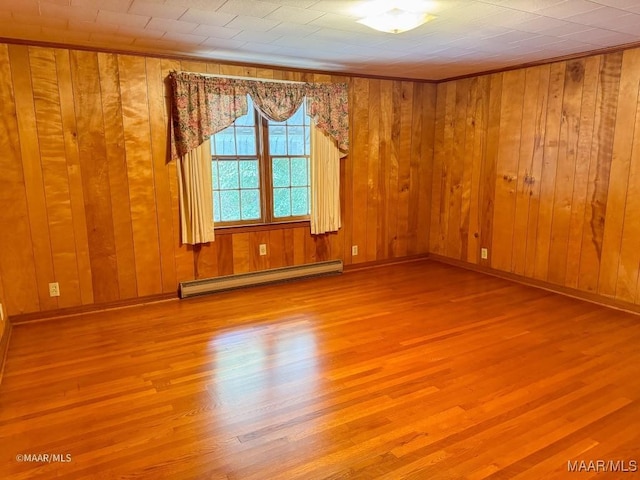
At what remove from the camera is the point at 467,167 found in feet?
17.9

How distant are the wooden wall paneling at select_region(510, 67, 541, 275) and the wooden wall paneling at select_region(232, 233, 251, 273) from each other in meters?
2.99

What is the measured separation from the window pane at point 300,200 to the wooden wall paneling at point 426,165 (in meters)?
1.68

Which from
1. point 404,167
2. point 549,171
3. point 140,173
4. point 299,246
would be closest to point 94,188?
point 140,173

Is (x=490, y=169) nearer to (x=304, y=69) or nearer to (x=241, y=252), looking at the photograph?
(x=304, y=69)

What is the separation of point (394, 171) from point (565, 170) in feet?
6.43

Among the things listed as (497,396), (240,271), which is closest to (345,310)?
(240,271)

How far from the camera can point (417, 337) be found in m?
3.50

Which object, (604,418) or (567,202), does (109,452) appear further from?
(567,202)

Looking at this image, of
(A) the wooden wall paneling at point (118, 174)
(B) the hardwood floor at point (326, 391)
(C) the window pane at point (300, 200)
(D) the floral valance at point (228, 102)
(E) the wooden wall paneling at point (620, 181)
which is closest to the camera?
(B) the hardwood floor at point (326, 391)

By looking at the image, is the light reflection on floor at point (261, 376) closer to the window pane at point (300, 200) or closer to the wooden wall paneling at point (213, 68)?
the window pane at point (300, 200)

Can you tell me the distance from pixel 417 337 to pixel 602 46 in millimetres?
2946

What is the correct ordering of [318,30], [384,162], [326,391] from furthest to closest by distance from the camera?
[384,162] < [318,30] < [326,391]

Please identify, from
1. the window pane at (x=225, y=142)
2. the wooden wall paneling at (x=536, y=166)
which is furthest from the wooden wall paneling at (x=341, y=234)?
the wooden wall paneling at (x=536, y=166)

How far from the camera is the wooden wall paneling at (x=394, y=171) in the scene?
5.46 m
